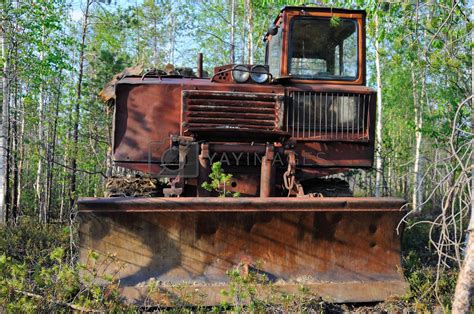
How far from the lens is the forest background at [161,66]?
4.67m

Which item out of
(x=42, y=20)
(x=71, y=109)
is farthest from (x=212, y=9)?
(x=42, y=20)

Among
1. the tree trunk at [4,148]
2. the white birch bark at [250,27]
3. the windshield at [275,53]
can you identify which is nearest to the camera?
the windshield at [275,53]

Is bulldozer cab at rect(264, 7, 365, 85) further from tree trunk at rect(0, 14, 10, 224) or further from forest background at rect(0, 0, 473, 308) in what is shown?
tree trunk at rect(0, 14, 10, 224)

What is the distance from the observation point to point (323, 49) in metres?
5.94

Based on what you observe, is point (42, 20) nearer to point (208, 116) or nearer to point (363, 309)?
point (208, 116)

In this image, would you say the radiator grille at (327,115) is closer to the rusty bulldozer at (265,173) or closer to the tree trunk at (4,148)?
the rusty bulldozer at (265,173)

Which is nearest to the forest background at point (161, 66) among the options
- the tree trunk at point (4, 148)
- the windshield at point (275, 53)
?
the tree trunk at point (4, 148)

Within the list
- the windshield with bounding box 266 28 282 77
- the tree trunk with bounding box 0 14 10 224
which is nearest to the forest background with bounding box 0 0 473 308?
the tree trunk with bounding box 0 14 10 224

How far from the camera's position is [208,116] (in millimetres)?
5223

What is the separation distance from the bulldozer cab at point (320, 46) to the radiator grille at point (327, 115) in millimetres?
348

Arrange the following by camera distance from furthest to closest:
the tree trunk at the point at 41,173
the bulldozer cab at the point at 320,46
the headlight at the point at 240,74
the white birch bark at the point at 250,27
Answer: the white birch bark at the point at 250,27 → the tree trunk at the point at 41,173 → the bulldozer cab at the point at 320,46 → the headlight at the point at 240,74

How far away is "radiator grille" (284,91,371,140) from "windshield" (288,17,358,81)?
15.7 inches

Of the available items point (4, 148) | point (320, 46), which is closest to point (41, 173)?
point (4, 148)

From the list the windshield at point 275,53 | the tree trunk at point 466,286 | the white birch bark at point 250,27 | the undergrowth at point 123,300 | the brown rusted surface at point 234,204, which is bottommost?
the undergrowth at point 123,300
